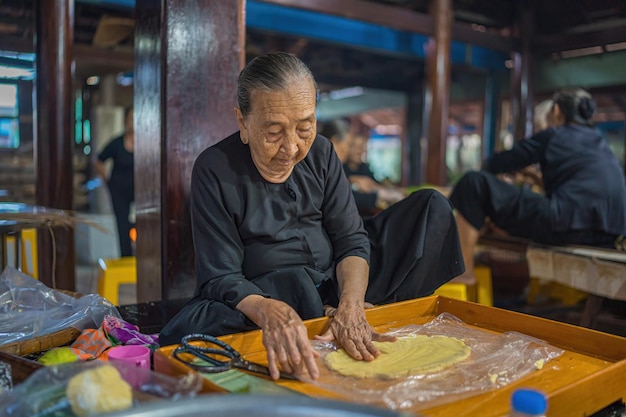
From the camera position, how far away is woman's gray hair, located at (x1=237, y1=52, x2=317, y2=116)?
5.71 ft

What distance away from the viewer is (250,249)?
6.41 feet

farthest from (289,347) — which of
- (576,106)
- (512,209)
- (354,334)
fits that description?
(576,106)

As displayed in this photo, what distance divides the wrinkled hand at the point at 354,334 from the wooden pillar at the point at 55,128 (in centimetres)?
258

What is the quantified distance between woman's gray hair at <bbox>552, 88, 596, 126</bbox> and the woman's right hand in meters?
2.94

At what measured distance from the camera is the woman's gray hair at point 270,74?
5.71 feet

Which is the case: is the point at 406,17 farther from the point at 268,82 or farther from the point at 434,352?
the point at 434,352

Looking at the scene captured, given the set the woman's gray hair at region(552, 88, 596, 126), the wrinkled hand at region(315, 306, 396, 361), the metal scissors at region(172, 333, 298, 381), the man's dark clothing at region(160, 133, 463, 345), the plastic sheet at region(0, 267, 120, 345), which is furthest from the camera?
the woman's gray hair at region(552, 88, 596, 126)

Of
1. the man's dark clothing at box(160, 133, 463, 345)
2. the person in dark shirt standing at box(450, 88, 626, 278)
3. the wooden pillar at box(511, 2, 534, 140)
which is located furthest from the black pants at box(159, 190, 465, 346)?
the wooden pillar at box(511, 2, 534, 140)

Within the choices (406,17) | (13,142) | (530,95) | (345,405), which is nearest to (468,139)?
(530,95)

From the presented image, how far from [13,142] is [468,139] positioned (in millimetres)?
10712

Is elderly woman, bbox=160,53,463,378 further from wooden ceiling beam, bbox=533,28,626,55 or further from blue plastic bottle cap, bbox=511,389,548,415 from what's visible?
wooden ceiling beam, bbox=533,28,626,55

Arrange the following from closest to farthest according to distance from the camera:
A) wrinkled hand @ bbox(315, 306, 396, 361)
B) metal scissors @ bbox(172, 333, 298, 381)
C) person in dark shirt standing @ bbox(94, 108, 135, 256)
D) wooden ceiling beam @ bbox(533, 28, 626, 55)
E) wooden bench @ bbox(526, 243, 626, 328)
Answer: metal scissors @ bbox(172, 333, 298, 381) → wrinkled hand @ bbox(315, 306, 396, 361) → wooden bench @ bbox(526, 243, 626, 328) → wooden ceiling beam @ bbox(533, 28, 626, 55) → person in dark shirt standing @ bbox(94, 108, 135, 256)

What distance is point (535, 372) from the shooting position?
1.42 m

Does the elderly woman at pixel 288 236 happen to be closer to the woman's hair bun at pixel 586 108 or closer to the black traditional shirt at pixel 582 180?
the black traditional shirt at pixel 582 180
